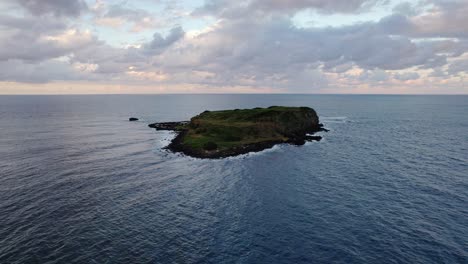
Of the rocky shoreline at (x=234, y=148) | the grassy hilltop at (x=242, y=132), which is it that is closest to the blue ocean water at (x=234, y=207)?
the rocky shoreline at (x=234, y=148)

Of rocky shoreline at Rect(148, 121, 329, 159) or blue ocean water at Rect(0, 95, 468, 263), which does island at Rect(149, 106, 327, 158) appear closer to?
rocky shoreline at Rect(148, 121, 329, 159)

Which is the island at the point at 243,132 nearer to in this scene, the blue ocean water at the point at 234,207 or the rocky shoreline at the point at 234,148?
the rocky shoreline at the point at 234,148

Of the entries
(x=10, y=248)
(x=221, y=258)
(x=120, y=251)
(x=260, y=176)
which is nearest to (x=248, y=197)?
(x=260, y=176)

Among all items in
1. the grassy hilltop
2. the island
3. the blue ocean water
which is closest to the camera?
the blue ocean water

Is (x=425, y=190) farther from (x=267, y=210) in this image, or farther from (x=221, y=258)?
(x=221, y=258)

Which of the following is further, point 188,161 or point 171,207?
point 188,161

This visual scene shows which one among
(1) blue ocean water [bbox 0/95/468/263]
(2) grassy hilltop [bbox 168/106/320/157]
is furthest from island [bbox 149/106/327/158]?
(1) blue ocean water [bbox 0/95/468/263]

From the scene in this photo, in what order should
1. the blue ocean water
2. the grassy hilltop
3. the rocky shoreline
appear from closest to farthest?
the blue ocean water → the rocky shoreline → the grassy hilltop
